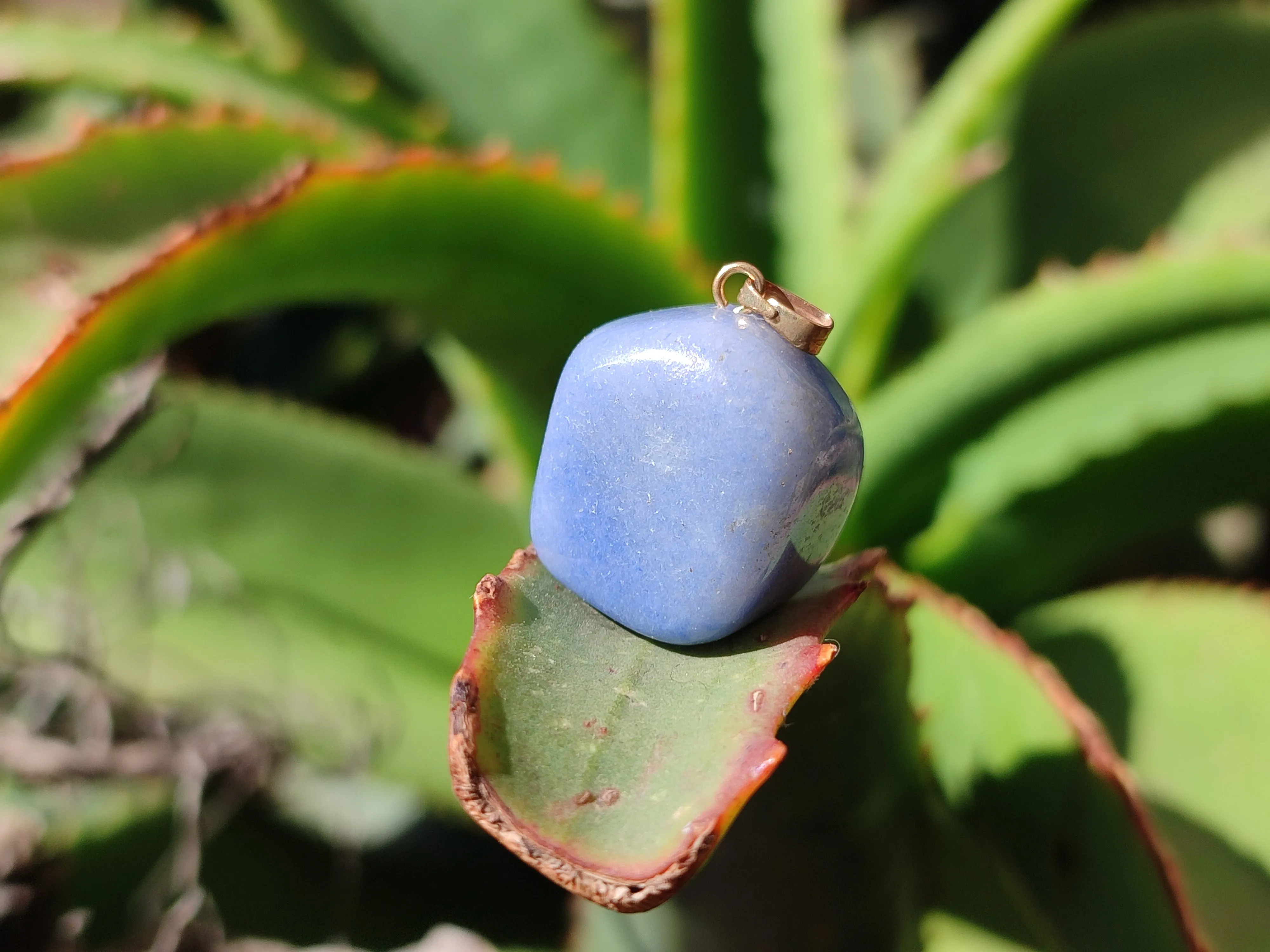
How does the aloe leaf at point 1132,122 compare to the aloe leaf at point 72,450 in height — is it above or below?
above

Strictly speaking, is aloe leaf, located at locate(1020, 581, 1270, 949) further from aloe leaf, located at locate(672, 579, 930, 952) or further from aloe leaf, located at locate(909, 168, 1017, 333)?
aloe leaf, located at locate(909, 168, 1017, 333)

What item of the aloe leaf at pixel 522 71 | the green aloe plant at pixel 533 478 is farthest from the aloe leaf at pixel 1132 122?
the aloe leaf at pixel 522 71

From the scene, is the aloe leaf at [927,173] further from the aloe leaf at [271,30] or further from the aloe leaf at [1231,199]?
the aloe leaf at [271,30]

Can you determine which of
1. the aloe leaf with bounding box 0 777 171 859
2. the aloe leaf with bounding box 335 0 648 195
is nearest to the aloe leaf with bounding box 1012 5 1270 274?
the aloe leaf with bounding box 335 0 648 195

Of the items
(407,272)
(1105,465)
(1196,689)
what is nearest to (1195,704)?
(1196,689)

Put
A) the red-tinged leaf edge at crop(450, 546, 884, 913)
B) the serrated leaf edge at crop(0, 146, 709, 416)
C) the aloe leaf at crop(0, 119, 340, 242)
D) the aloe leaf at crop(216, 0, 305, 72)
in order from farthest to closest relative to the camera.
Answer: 1. the aloe leaf at crop(216, 0, 305, 72)
2. the aloe leaf at crop(0, 119, 340, 242)
3. the serrated leaf edge at crop(0, 146, 709, 416)
4. the red-tinged leaf edge at crop(450, 546, 884, 913)

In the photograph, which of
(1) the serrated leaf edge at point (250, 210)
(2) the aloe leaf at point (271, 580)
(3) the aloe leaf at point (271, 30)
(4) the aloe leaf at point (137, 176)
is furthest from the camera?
(3) the aloe leaf at point (271, 30)

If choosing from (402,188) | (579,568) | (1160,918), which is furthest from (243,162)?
(1160,918)
